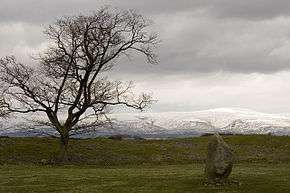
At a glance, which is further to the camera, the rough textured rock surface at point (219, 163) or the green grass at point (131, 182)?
the rough textured rock surface at point (219, 163)

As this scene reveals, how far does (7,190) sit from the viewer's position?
111 feet

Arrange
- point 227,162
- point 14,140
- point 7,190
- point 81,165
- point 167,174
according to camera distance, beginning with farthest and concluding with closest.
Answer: point 14,140 < point 81,165 < point 167,174 < point 227,162 < point 7,190

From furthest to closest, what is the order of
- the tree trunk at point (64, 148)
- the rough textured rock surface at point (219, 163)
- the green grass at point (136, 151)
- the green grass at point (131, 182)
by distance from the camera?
the green grass at point (136, 151) → the tree trunk at point (64, 148) → the rough textured rock surface at point (219, 163) → the green grass at point (131, 182)

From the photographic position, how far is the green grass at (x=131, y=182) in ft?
111

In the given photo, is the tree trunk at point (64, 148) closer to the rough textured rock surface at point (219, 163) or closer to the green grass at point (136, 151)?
the green grass at point (136, 151)

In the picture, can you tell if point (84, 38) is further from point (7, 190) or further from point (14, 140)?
point (7, 190)

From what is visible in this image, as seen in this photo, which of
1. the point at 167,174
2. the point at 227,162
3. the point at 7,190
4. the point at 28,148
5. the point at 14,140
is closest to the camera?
the point at 7,190

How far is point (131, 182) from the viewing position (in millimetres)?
36969

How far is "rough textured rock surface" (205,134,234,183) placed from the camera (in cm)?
3609

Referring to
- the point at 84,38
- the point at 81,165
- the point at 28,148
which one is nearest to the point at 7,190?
the point at 81,165

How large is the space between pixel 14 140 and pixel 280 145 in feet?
105

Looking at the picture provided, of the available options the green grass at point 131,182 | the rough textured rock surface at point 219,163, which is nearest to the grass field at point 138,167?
the green grass at point 131,182

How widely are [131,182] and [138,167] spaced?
15345 millimetres

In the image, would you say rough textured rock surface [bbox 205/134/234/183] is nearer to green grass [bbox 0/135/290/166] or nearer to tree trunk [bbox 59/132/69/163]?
green grass [bbox 0/135/290/166]
